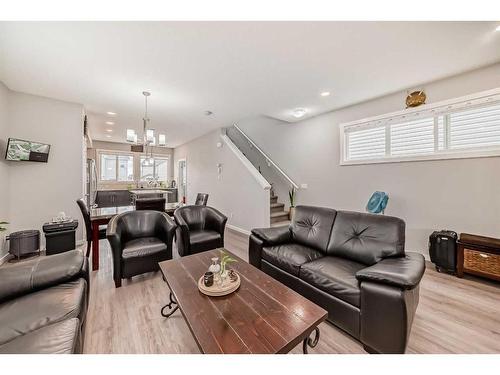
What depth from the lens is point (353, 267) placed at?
1.94 m

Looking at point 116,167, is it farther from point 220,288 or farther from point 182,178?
point 220,288

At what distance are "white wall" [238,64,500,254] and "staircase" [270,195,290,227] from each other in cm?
55

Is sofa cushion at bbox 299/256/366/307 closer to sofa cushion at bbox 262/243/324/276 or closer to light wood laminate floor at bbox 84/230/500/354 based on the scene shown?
sofa cushion at bbox 262/243/324/276

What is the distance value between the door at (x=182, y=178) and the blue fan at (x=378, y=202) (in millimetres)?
6840

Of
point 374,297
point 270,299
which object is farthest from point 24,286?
point 374,297

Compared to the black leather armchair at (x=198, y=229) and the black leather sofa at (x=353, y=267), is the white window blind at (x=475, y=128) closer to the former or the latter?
the black leather sofa at (x=353, y=267)

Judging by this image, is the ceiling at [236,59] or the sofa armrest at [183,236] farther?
the sofa armrest at [183,236]

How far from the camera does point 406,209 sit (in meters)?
3.31

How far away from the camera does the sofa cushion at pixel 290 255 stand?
2.10 meters

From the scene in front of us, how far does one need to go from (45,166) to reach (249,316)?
4.59m

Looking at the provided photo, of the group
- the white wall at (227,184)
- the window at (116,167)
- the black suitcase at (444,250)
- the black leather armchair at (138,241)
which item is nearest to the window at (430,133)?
the black suitcase at (444,250)

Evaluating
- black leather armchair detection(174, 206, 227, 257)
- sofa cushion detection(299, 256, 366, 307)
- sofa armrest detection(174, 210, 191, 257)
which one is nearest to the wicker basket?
sofa cushion detection(299, 256, 366, 307)

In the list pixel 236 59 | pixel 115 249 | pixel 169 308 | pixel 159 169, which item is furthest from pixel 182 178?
pixel 169 308
